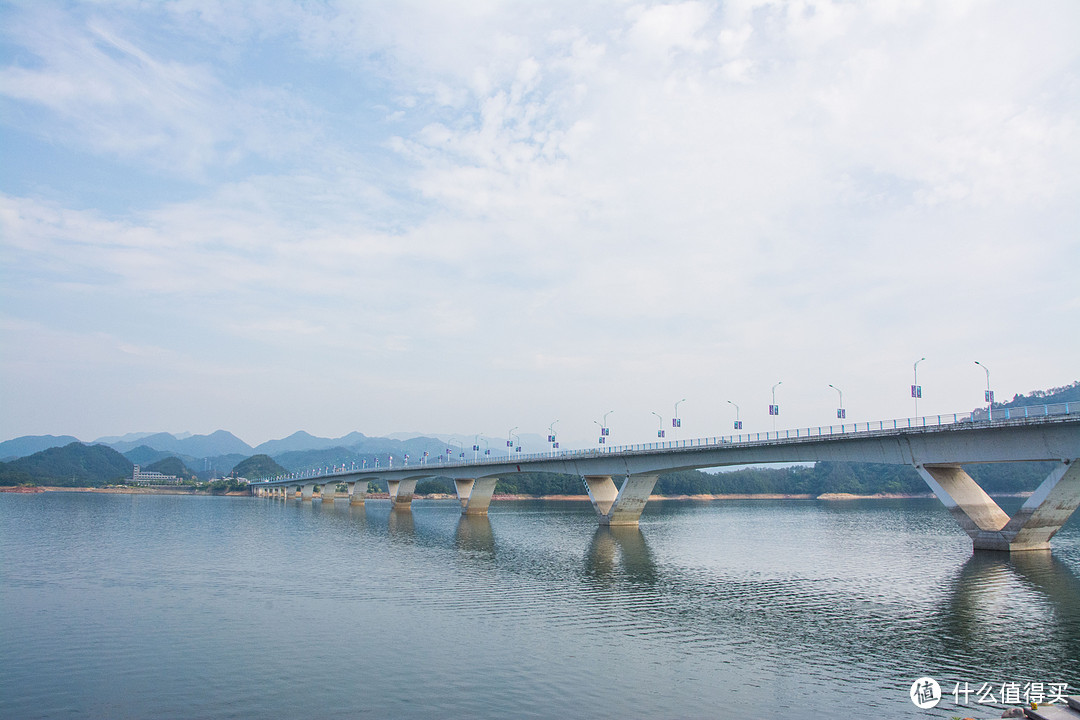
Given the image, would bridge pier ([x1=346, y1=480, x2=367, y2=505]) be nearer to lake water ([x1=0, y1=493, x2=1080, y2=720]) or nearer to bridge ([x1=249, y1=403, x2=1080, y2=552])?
bridge ([x1=249, y1=403, x2=1080, y2=552])

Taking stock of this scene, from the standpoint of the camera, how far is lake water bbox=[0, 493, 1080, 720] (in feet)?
69.7

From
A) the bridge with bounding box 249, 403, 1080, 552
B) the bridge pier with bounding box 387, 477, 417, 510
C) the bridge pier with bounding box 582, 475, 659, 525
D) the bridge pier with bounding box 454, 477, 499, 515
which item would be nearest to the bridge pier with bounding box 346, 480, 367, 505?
the bridge pier with bounding box 387, 477, 417, 510

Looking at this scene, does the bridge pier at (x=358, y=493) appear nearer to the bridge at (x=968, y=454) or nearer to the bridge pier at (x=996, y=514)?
the bridge at (x=968, y=454)

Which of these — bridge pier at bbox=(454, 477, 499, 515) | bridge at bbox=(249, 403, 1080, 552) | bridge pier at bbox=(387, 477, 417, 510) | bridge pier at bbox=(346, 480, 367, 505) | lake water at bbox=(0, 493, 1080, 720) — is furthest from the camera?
bridge pier at bbox=(346, 480, 367, 505)

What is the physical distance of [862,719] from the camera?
1961 cm

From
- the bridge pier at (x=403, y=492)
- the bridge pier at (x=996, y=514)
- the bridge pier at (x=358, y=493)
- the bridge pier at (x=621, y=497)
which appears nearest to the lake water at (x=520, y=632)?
the bridge pier at (x=996, y=514)

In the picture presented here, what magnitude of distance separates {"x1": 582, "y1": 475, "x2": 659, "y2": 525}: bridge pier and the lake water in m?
28.6

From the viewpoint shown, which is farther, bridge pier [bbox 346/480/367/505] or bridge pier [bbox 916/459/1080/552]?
bridge pier [bbox 346/480/367/505]

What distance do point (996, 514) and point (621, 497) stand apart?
138 feet

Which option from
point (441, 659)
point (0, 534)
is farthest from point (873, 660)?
point (0, 534)

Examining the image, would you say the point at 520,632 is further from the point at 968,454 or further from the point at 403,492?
the point at 403,492

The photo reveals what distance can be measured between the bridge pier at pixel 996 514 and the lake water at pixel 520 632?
1726 mm

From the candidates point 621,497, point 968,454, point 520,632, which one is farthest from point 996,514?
point 520,632

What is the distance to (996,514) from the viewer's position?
56.3 meters
